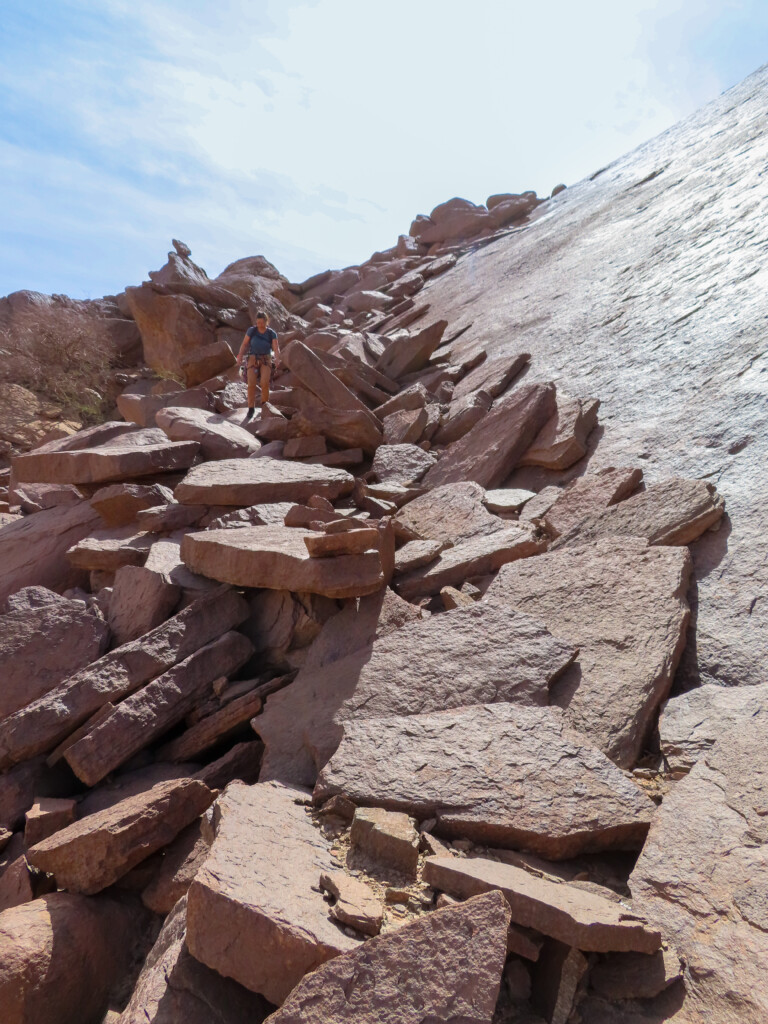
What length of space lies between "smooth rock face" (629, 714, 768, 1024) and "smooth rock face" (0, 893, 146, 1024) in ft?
6.53

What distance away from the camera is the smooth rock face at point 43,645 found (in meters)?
4.24

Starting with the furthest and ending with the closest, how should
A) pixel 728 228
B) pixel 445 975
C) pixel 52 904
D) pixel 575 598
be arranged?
pixel 728 228 → pixel 575 598 → pixel 52 904 → pixel 445 975

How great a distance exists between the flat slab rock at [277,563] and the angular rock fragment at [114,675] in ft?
0.75

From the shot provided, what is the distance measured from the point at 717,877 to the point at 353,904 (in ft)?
3.61

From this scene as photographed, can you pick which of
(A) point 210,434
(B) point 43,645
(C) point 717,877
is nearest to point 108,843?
(B) point 43,645

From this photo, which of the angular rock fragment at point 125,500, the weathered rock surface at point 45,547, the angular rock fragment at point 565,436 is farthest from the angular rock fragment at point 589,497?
the weathered rock surface at point 45,547

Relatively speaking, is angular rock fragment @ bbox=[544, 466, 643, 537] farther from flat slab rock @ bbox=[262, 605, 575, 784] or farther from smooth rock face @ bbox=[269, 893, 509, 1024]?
smooth rock face @ bbox=[269, 893, 509, 1024]

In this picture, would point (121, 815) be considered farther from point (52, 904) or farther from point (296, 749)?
point (296, 749)

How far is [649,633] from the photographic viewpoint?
338 cm

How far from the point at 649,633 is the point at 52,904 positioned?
278 centimetres

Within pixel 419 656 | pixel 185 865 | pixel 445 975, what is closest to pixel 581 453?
pixel 419 656

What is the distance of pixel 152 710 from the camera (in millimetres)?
3822

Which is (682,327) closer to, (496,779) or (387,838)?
(496,779)

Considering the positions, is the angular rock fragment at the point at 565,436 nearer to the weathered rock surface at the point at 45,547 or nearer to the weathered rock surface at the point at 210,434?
the weathered rock surface at the point at 210,434
